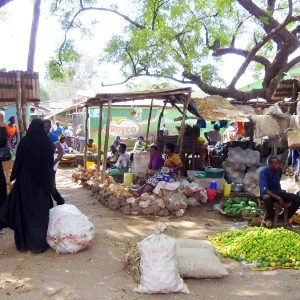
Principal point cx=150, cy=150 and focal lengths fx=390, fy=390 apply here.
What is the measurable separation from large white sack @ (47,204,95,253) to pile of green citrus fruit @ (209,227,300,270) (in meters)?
1.78

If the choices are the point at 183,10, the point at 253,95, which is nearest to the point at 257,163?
the point at 253,95

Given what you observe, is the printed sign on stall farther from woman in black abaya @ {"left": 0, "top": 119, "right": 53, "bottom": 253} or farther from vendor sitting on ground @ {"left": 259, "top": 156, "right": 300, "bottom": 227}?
woman in black abaya @ {"left": 0, "top": 119, "right": 53, "bottom": 253}

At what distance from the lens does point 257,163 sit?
9656 mm

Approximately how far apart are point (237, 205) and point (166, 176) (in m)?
1.43

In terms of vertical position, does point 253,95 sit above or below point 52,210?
above

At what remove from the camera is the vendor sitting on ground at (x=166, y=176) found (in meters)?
7.44

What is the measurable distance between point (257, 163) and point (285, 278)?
5.61 m

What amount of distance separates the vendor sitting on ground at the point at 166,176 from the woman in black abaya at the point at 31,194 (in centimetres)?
275

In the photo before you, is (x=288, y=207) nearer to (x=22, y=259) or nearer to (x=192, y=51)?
(x=22, y=259)

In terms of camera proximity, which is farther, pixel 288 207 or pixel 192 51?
pixel 192 51

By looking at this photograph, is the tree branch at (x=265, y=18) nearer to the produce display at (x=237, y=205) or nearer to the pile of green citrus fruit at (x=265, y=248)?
the produce display at (x=237, y=205)

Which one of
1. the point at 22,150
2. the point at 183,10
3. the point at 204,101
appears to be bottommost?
the point at 22,150

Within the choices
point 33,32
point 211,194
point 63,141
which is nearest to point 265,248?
point 211,194

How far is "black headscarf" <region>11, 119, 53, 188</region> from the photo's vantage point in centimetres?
488
